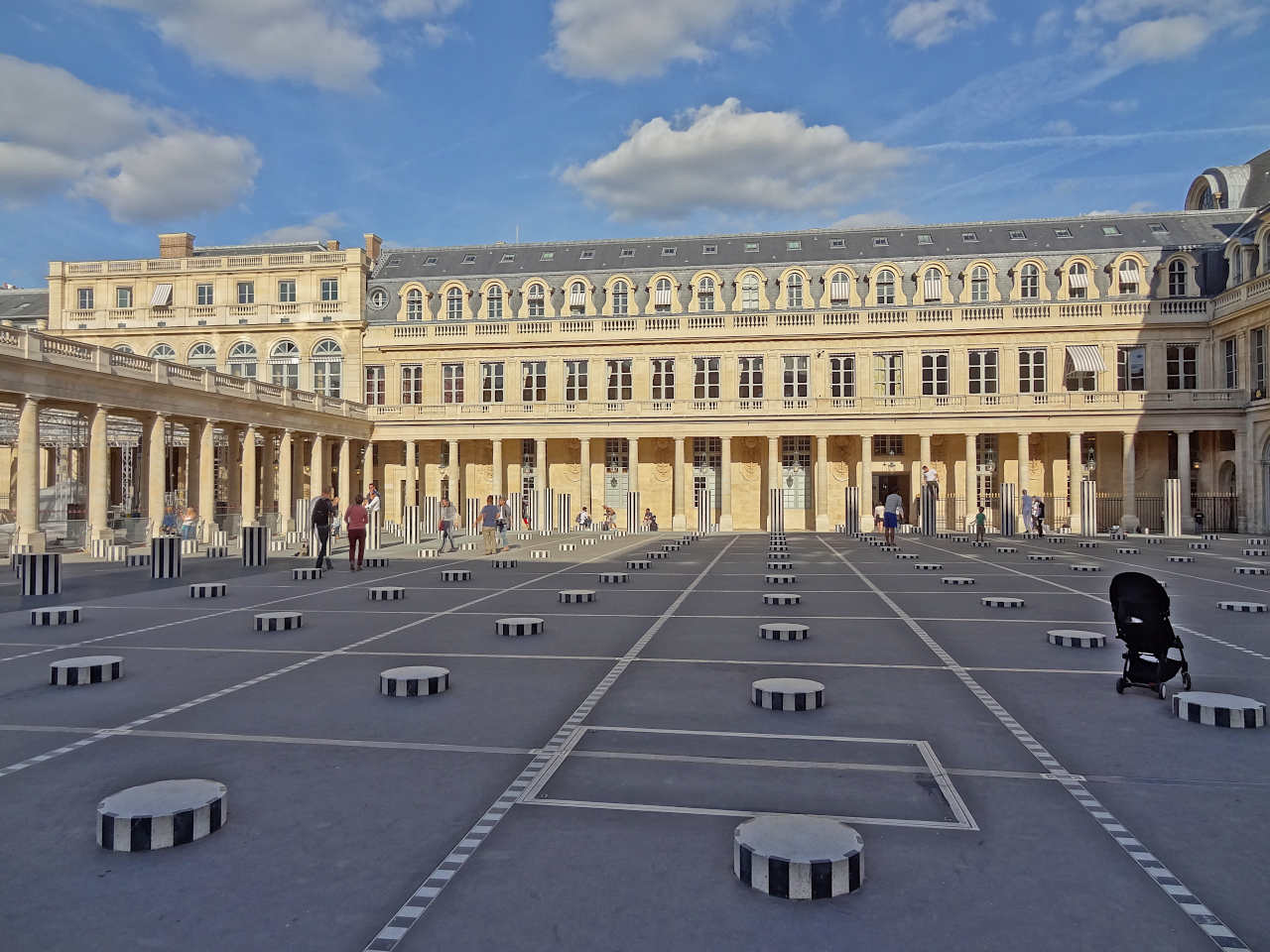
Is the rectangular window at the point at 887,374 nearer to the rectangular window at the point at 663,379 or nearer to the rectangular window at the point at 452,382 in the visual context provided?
the rectangular window at the point at 663,379

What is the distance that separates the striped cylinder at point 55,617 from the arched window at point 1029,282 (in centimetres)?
5059

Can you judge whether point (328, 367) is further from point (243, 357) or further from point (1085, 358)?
point (1085, 358)

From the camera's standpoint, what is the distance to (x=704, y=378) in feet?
177

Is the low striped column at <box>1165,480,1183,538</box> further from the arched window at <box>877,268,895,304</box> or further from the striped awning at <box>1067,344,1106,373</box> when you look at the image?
the arched window at <box>877,268,895,304</box>

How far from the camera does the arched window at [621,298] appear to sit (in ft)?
182

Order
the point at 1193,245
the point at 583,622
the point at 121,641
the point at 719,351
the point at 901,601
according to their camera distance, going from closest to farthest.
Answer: the point at 121,641 → the point at 583,622 → the point at 901,601 → the point at 1193,245 → the point at 719,351

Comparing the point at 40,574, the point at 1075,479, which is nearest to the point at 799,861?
the point at 40,574

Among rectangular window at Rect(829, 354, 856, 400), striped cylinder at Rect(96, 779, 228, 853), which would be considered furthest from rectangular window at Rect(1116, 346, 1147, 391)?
striped cylinder at Rect(96, 779, 228, 853)

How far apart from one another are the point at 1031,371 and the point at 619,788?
51343 millimetres

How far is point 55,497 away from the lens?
4694 cm

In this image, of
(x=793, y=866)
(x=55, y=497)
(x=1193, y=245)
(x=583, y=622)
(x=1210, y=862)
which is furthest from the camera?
(x=1193, y=245)

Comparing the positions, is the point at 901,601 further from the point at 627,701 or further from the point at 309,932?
the point at 309,932

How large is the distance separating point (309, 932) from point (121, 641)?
953cm

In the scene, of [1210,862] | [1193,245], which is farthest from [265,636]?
[1193,245]
